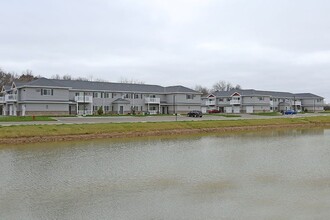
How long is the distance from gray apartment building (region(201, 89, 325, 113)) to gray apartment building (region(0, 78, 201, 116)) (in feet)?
60.6

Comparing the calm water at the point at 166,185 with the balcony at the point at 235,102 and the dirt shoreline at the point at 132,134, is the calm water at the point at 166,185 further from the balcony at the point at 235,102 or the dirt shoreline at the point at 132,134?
the balcony at the point at 235,102

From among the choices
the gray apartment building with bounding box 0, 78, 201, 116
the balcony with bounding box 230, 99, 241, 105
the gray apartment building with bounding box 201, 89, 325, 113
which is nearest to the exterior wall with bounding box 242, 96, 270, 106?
the gray apartment building with bounding box 201, 89, 325, 113

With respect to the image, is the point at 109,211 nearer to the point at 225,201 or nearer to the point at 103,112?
the point at 225,201

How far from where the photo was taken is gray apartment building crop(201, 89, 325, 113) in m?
93.8

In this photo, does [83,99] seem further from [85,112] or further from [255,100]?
[255,100]

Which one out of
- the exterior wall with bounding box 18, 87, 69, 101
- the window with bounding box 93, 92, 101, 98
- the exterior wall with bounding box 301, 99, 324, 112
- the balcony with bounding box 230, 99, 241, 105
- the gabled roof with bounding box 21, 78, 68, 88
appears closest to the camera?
the exterior wall with bounding box 18, 87, 69, 101

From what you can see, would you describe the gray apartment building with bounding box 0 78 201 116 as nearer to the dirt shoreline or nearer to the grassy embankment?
the grassy embankment

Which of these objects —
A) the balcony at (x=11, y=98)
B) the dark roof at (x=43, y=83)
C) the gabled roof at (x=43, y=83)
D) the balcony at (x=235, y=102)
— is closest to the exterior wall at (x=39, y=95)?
the gabled roof at (x=43, y=83)

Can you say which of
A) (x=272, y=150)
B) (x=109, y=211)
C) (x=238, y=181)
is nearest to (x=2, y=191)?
(x=109, y=211)

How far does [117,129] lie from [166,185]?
Answer: 80.3 feet

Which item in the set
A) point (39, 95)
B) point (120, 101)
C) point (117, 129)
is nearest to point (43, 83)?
point (39, 95)

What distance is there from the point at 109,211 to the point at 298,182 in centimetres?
833

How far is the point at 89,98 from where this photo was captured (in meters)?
66.6

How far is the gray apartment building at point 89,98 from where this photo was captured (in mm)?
59656
